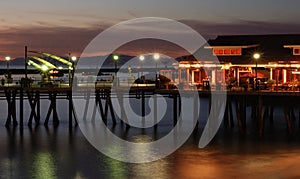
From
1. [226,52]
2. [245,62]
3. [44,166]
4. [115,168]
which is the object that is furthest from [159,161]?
[226,52]

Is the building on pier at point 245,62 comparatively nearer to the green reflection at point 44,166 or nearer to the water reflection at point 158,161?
the water reflection at point 158,161

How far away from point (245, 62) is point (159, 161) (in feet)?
48.7

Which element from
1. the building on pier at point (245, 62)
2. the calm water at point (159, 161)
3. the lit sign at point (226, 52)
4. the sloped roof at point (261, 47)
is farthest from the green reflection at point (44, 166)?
the lit sign at point (226, 52)

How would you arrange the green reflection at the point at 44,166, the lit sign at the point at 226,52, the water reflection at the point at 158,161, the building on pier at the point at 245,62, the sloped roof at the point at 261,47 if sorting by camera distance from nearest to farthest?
the green reflection at the point at 44,166 → the water reflection at the point at 158,161 → the building on pier at the point at 245,62 → the sloped roof at the point at 261,47 → the lit sign at the point at 226,52

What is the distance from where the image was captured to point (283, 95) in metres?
39.4

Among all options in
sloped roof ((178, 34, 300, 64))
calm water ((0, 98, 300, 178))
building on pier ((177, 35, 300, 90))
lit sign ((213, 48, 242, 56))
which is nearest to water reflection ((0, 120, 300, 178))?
calm water ((0, 98, 300, 178))

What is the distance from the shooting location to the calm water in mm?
30547

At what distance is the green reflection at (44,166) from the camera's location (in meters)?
30.3

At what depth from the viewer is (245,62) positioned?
46.0 metres

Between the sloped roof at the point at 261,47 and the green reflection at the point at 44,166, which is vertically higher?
the sloped roof at the point at 261,47

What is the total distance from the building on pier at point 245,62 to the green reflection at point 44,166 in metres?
13.0

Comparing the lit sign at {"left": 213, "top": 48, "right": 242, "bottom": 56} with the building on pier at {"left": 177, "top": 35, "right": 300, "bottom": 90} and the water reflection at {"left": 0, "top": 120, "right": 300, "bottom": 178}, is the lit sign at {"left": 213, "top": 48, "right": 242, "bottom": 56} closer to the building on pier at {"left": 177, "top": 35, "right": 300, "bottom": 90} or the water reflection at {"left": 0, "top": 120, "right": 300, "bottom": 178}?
the building on pier at {"left": 177, "top": 35, "right": 300, "bottom": 90}

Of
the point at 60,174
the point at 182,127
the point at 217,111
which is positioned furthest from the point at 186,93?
the point at 60,174

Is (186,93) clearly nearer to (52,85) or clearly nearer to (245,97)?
(245,97)
